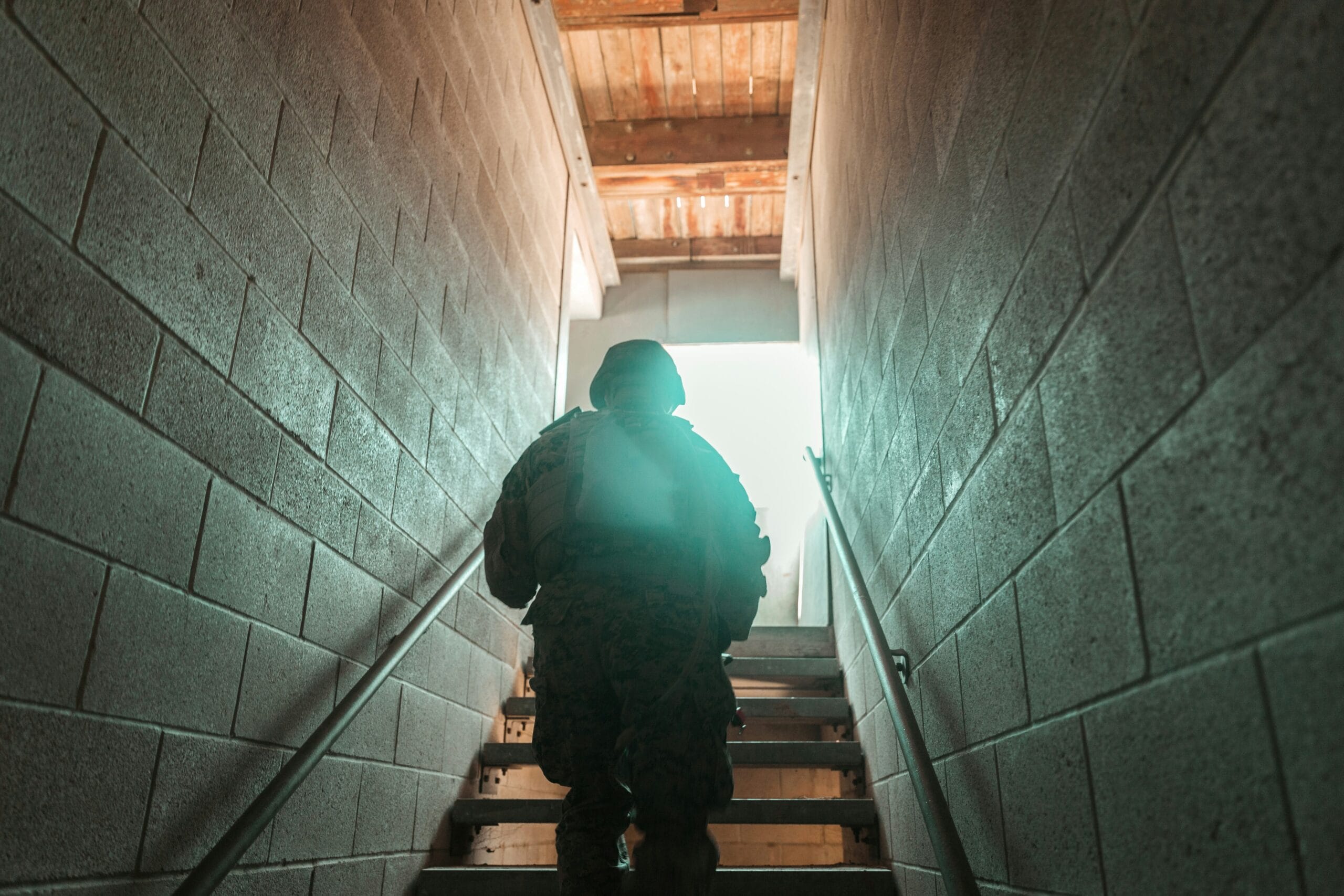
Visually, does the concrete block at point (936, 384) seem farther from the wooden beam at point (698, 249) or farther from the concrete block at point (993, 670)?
the wooden beam at point (698, 249)

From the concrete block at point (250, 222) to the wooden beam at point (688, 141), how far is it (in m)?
3.84

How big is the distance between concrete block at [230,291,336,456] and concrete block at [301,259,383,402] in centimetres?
5

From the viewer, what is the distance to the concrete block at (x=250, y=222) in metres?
1.44

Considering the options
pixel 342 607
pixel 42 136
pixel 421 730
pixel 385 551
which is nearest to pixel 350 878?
pixel 421 730

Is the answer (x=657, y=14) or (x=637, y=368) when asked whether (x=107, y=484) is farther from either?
(x=657, y=14)

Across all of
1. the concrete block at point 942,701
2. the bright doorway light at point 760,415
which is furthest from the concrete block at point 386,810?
the bright doorway light at point 760,415

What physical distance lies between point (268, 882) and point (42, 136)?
1249 millimetres

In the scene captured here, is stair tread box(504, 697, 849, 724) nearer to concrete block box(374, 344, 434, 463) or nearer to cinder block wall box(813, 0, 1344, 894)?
cinder block wall box(813, 0, 1344, 894)

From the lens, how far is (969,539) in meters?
1.47

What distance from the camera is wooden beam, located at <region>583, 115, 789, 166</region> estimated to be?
5.28m

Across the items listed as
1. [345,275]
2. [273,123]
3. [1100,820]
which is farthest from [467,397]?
[1100,820]

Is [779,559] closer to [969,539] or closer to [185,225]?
[969,539]

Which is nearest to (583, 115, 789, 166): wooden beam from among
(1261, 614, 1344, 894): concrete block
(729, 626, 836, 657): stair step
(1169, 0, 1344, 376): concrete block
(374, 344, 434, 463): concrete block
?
(729, 626, 836, 657): stair step

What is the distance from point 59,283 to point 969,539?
4.44ft
